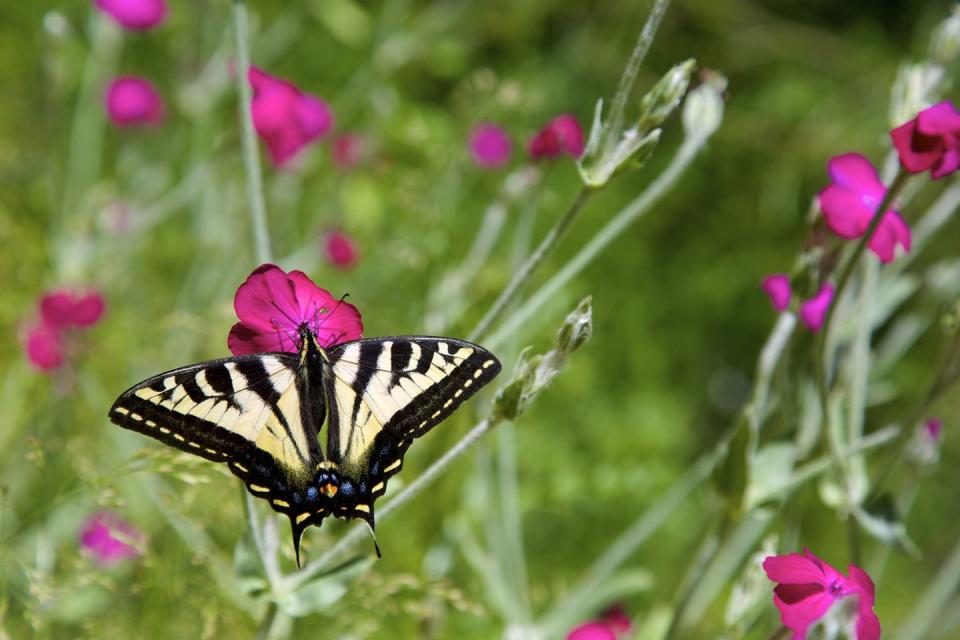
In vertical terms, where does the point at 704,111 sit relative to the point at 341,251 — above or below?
below

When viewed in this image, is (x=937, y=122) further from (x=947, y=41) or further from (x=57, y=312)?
(x=57, y=312)

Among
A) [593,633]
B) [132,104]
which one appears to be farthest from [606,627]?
[132,104]

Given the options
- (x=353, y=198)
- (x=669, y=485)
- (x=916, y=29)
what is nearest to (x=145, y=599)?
(x=669, y=485)

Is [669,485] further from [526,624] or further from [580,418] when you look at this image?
[526,624]

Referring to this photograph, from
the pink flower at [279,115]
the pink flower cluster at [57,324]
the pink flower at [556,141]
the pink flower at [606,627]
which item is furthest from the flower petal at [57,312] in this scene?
the pink flower at [606,627]

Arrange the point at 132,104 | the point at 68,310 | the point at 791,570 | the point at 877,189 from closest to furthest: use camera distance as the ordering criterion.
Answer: the point at 791,570, the point at 877,189, the point at 68,310, the point at 132,104
